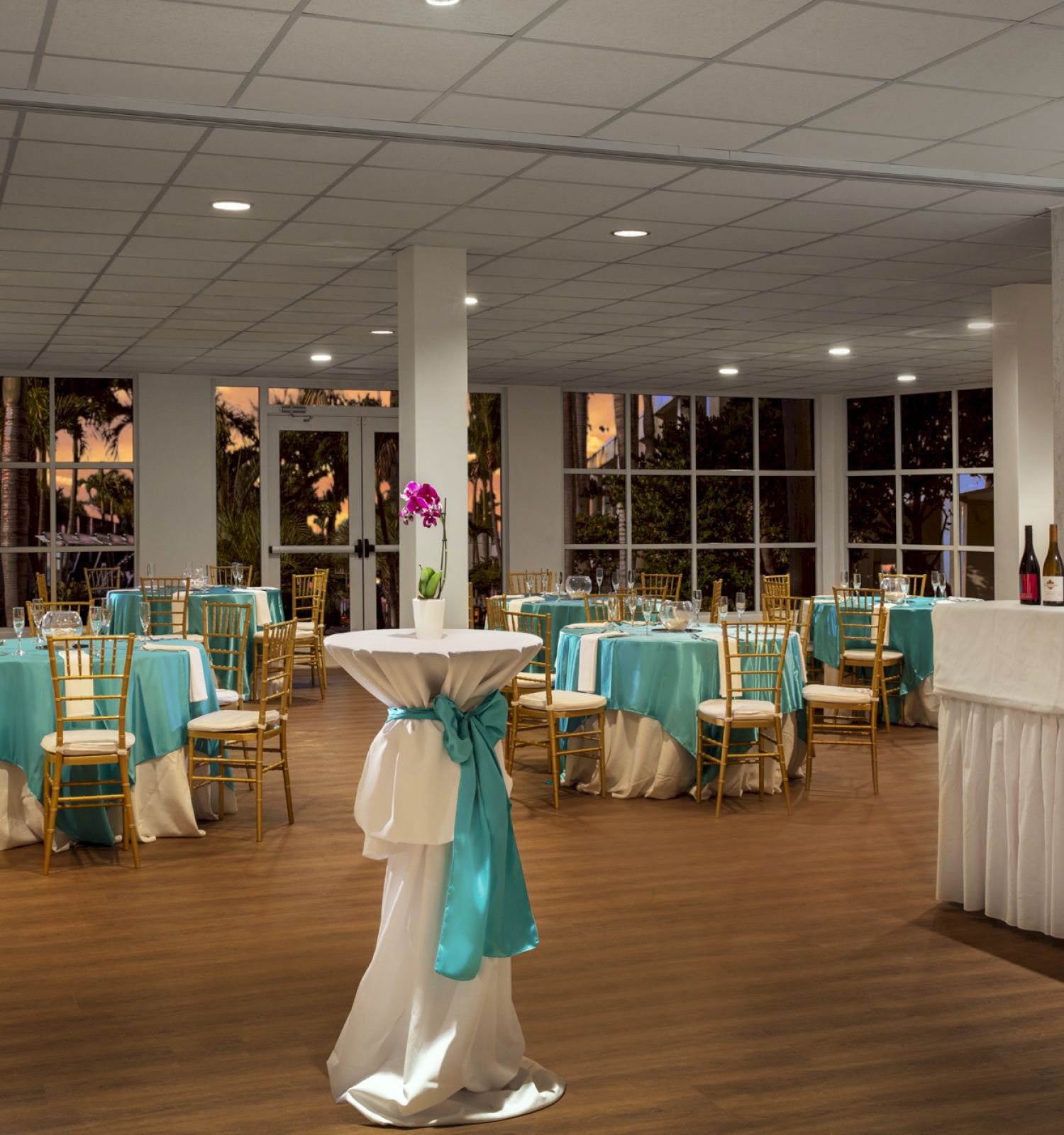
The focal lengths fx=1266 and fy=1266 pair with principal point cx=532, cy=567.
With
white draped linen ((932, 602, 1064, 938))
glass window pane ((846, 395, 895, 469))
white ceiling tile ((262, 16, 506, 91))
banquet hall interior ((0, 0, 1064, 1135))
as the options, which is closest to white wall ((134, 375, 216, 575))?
banquet hall interior ((0, 0, 1064, 1135))

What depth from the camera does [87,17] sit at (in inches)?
165

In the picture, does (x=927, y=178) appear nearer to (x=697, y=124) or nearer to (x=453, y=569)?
(x=697, y=124)

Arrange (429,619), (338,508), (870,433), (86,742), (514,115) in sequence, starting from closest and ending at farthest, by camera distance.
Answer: (429,619)
(514,115)
(86,742)
(338,508)
(870,433)

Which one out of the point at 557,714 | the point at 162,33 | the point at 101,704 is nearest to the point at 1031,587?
the point at 557,714

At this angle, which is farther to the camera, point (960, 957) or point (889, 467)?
point (889, 467)

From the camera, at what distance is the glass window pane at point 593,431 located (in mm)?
15831

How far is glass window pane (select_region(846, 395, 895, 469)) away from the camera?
53.7ft

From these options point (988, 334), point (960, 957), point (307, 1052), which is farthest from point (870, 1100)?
point (988, 334)

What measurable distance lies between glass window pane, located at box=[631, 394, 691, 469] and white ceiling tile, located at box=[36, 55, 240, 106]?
1150 cm

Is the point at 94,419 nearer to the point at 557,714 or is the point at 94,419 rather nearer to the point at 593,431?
the point at 593,431

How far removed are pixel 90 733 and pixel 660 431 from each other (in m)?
11.2

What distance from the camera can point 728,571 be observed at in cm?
1666

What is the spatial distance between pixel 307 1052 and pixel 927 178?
493cm

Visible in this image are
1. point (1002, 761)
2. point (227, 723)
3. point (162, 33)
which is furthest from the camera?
point (227, 723)
